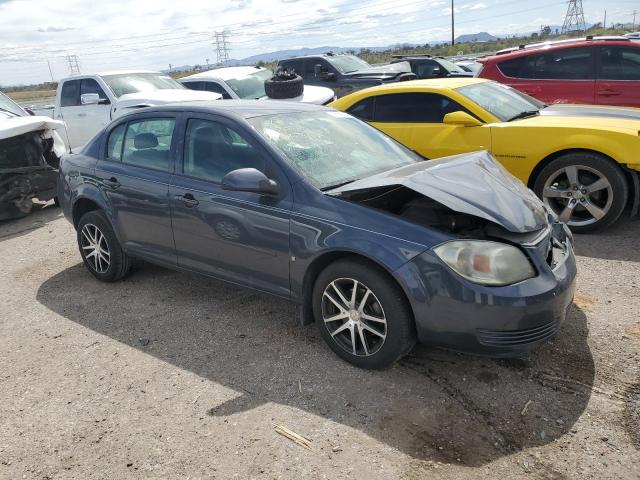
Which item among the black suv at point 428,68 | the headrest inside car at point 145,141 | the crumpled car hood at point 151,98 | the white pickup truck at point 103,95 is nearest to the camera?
the headrest inside car at point 145,141

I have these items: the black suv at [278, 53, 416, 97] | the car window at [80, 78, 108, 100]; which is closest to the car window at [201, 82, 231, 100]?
the car window at [80, 78, 108, 100]

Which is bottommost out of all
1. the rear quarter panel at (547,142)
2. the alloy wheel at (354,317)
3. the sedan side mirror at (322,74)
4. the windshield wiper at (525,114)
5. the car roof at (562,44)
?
the alloy wheel at (354,317)

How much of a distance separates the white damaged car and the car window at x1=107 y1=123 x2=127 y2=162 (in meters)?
3.37

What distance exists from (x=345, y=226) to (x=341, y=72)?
10.4 metres

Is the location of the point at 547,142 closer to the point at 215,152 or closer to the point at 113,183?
the point at 215,152

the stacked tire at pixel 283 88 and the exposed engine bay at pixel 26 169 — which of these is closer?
Answer: the exposed engine bay at pixel 26 169

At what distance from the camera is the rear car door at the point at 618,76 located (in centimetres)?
781

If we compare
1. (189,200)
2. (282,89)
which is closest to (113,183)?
(189,200)

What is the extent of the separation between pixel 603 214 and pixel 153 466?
4.71 m

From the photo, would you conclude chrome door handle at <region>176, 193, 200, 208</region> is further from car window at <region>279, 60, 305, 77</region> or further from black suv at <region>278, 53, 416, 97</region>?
car window at <region>279, 60, 305, 77</region>

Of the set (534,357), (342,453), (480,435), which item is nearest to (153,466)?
(342,453)

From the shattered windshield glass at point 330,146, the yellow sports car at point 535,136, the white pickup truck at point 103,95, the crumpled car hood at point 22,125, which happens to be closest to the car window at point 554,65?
the yellow sports car at point 535,136

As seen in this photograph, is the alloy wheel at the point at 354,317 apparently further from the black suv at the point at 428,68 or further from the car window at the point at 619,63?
the black suv at the point at 428,68

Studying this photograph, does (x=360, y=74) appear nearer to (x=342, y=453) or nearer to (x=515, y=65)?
(x=515, y=65)
